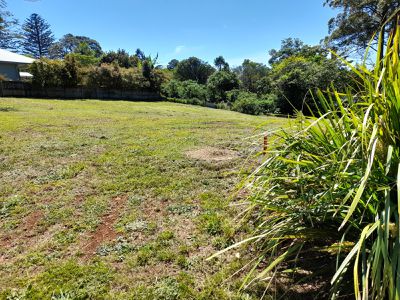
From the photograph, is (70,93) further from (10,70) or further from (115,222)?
(115,222)

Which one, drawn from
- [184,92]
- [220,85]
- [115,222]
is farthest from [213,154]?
[220,85]

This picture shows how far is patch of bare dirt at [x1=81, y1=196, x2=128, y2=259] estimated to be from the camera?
228cm

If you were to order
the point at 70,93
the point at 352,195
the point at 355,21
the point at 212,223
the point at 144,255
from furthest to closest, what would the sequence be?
the point at 70,93 < the point at 355,21 < the point at 212,223 < the point at 144,255 < the point at 352,195

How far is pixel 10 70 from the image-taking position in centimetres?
1933

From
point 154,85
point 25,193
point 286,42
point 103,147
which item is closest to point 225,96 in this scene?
point 154,85

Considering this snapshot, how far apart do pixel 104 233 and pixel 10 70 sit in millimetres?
22171

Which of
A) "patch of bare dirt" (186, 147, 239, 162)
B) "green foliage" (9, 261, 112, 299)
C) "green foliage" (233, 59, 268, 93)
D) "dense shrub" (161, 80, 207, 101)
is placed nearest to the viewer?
"green foliage" (9, 261, 112, 299)

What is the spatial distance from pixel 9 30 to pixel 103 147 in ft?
41.4

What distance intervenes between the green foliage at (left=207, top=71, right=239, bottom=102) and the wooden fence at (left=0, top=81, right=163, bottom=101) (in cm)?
645

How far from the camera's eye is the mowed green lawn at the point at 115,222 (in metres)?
1.87

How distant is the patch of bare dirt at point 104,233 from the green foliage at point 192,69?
42.3 metres

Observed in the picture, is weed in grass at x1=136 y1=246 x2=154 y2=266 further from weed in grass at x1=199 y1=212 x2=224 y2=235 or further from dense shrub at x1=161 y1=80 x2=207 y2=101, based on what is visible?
dense shrub at x1=161 y1=80 x2=207 y2=101

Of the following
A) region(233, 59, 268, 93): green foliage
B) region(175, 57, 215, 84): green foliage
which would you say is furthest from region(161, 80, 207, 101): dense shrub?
region(233, 59, 268, 93): green foliage

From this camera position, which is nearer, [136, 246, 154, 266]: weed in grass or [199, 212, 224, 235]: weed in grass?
[136, 246, 154, 266]: weed in grass
